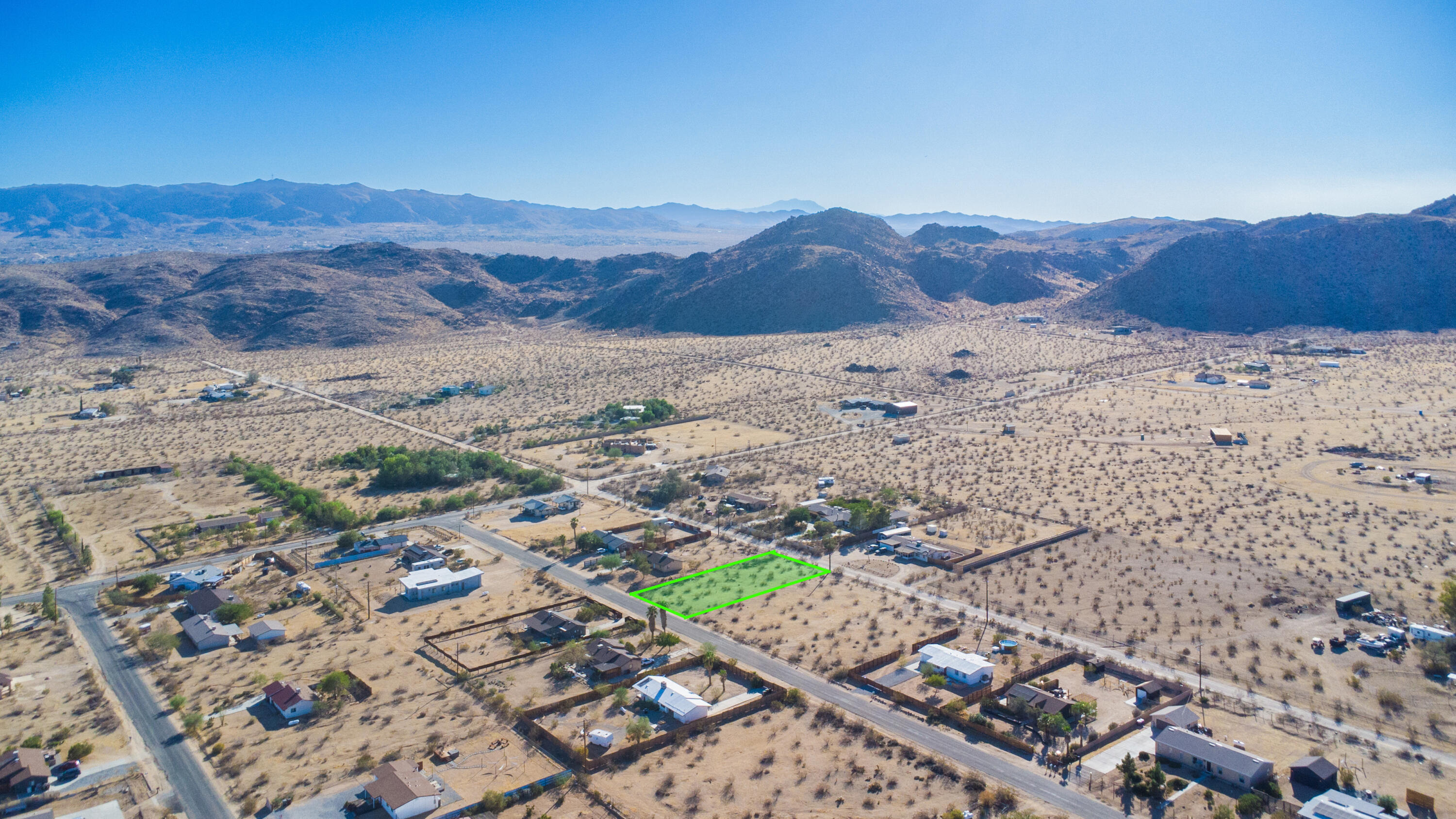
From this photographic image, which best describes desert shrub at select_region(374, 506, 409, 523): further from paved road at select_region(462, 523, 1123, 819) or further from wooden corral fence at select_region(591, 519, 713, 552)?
paved road at select_region(462, 523, 1123, 819)

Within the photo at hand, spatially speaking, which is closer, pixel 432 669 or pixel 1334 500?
pixel 432 669

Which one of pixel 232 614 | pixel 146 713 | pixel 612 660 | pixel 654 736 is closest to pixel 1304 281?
pixel 612 660

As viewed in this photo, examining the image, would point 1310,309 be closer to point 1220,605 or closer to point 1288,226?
point 1288,226

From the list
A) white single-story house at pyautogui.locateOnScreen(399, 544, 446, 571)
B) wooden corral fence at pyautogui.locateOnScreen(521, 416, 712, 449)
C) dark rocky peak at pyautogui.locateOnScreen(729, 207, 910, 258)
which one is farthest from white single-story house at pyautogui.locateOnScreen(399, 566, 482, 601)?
dark rocky peak at pyautogui.locateOnScreen(729, 207, 910, 258)

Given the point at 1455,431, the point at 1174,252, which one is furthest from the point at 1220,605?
the point at 1174,252

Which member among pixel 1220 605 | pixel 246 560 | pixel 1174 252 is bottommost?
pixel 246 560
